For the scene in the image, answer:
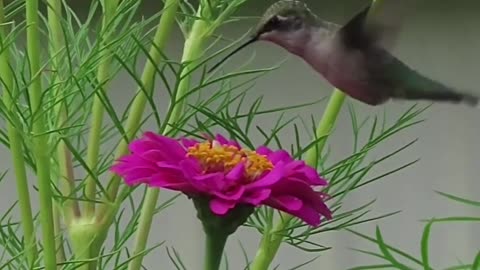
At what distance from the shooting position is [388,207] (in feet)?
3.47

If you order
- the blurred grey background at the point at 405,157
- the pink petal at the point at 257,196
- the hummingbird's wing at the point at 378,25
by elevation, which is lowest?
the pink petal at the point at 257,196

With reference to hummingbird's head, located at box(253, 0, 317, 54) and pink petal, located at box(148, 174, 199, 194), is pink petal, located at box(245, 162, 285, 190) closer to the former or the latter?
pink petal, located at box(148, 174, 199, 194)

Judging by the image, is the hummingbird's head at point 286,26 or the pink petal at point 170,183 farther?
the hummingbird's head at point 286,26

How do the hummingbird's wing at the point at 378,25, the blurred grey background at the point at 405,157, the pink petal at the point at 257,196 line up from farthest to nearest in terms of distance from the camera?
the blurred grey background at the point at 405,157
the hummingbird's wing at the point at 378,25
the pink petal at the point at 257,196

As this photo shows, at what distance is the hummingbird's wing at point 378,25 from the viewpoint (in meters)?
0.44

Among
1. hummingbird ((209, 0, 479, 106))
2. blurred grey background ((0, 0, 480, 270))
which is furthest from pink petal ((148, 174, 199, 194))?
blurred grey background ((0, 0, 480, 270))

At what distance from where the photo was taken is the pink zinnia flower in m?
0.34

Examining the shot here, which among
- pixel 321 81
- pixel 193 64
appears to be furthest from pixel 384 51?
pixel 321 81

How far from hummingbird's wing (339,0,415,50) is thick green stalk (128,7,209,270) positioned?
7cm

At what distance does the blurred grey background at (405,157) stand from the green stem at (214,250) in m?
0.64

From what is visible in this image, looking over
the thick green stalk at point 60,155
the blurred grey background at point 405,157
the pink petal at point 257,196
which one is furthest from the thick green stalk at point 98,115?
the blurred grey background at point 405,157

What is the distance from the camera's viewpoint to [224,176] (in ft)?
1.14

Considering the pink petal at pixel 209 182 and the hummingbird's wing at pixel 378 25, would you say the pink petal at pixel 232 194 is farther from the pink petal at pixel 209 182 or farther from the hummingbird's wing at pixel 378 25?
the hummingbird's wing at pixel 378 25

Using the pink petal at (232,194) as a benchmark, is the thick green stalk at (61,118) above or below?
above
